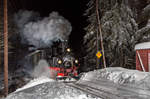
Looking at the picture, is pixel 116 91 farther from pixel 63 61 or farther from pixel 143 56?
pixel 63 61

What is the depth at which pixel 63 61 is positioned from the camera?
56.4ft

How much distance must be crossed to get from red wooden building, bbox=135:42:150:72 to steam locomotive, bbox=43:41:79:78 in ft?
22.0

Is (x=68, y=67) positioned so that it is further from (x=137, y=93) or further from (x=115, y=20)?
(x=137, y=93)

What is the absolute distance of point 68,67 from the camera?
676 inches

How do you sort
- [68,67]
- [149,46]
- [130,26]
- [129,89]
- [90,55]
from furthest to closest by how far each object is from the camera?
[90,55]
[130,26]
[68,67]
[149,46]
[129,89]

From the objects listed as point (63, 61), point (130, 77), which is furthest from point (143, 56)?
point (63, 61)

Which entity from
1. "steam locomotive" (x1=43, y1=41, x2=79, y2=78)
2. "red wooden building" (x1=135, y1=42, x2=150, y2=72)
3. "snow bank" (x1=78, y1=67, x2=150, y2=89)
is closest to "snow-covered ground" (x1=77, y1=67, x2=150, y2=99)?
"snow bank" (x1=78, y1=67, x2=150, y2=89)

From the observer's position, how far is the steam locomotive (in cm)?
1683

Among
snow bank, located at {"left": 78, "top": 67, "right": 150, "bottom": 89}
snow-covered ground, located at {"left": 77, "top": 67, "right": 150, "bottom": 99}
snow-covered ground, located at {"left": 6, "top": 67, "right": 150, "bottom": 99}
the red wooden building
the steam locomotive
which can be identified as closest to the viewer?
snow-covered ground, located at {"left": 77, "top": 67, "right": 150, "bottom": 99}

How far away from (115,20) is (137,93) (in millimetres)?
13883

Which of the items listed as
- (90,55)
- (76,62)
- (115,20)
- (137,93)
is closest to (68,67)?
(76,62)

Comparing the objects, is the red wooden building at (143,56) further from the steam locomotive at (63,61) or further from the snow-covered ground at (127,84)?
the steam locomotive at (63,61)

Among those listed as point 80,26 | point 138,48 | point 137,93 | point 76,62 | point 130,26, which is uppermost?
point 80,26

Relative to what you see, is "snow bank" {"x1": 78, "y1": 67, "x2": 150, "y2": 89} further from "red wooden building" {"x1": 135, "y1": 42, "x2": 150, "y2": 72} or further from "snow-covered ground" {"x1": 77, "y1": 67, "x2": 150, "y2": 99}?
"red wooden building" {"x1": 135, "y1": 42, "x2": 150, "y2": 72}
